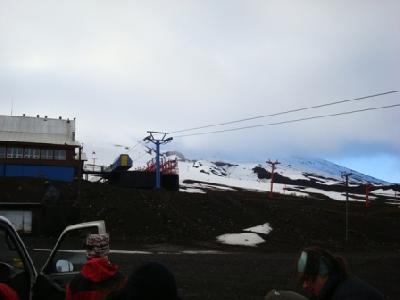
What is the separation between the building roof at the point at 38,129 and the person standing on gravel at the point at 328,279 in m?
54.1

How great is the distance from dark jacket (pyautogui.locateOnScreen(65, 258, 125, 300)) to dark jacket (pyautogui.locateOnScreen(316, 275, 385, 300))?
1.74 metres

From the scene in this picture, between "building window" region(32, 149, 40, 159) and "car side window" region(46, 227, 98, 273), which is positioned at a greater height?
"building window" region(32, 149, 40, 159)

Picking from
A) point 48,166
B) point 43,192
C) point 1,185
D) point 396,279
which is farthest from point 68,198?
point 396,279

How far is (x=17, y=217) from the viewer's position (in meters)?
31.2

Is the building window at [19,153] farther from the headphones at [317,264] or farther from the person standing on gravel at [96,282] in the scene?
the headphones at [317,264]

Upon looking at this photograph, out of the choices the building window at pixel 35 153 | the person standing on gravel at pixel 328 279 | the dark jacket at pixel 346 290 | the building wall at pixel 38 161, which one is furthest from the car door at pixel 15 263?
the building window at pixel 35 153

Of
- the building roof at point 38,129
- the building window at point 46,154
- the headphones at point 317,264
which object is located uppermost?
the building roof at point 38,129

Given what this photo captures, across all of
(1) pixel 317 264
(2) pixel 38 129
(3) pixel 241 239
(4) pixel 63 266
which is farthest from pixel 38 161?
(1) pixel 317 264

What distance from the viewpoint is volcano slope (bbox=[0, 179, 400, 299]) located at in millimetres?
22344

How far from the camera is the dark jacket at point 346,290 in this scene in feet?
11.1

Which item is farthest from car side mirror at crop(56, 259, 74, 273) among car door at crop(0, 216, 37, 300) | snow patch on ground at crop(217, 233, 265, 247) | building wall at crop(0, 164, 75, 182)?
building wall at crop(0, 164, 75, 182)

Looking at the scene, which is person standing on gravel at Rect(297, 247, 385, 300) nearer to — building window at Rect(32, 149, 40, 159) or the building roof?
building window at Rect(32, 149, 40, 159)

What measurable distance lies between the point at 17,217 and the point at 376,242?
2051cm

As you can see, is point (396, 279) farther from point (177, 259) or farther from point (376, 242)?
point (376, 242)
